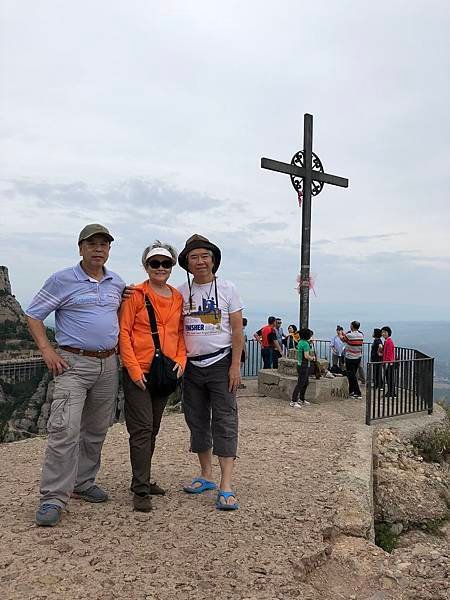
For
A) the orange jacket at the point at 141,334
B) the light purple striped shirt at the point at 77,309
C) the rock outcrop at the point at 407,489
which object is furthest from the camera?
the rock outcrop at the point at 407,489

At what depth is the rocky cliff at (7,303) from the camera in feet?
110

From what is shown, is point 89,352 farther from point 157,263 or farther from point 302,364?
point 302,364

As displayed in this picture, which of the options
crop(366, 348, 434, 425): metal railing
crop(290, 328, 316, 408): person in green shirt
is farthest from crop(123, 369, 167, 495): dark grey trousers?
crop(290, 328, 316, 408): person in green shirt

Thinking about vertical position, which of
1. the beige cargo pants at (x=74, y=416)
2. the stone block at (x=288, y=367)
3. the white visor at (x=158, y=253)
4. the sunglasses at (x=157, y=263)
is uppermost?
the white visor at (x=158, y=253)

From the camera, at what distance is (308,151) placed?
10.6 m

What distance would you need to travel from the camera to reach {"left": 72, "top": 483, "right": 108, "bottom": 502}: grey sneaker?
12.8 feet

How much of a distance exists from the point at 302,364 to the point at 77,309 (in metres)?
5.91

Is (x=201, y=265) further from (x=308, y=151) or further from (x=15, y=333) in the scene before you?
(x=15, y=333)

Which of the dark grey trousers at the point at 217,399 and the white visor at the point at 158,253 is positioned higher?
the white visor at the point at 158,253

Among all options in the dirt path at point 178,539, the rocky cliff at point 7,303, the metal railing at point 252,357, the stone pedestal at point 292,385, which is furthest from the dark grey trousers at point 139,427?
the rocky cliff at point 7,303

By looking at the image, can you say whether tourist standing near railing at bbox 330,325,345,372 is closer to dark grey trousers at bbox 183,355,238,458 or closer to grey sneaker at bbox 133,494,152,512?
dark grey trousers at bbox 183,355,238,458

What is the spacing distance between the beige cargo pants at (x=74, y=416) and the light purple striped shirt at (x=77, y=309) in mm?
126

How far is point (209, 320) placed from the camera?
3.90 meters

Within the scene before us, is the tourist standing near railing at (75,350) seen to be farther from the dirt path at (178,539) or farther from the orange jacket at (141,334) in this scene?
the dirt path at (178,539)
